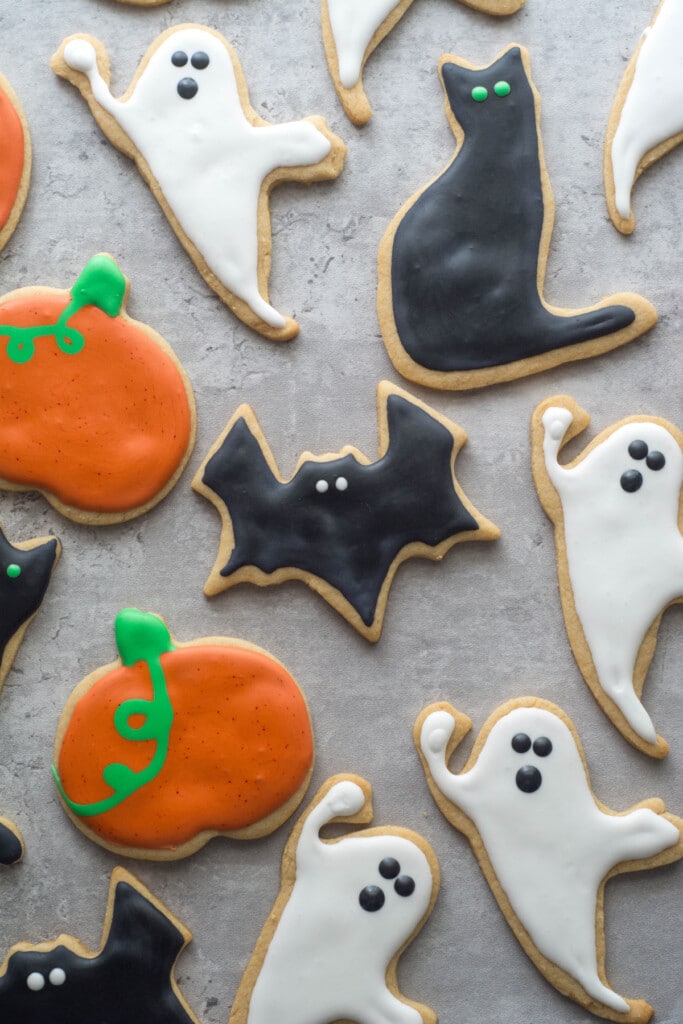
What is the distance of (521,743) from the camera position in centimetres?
174

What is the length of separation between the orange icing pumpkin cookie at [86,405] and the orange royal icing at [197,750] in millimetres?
304

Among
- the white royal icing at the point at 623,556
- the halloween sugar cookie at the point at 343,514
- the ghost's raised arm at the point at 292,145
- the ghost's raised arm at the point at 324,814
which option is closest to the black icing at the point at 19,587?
the halloween sugar cookie at the point at 343,514

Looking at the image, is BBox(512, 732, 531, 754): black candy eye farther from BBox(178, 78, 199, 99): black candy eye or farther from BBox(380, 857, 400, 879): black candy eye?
BBox(178, 78, 199, 99): black candy eye

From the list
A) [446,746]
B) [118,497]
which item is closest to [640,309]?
[446,746]

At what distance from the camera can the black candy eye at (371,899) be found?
1.70 meters

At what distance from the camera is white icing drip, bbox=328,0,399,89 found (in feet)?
5.98

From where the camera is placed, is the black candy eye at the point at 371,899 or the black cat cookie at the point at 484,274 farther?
the black cat cookie at the point at 484,274

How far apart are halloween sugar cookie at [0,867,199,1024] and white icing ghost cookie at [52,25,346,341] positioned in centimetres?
103

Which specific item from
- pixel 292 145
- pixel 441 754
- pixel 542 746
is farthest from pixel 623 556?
pixel 292 145

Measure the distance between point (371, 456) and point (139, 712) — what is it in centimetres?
60

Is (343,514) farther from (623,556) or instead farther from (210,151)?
(210,151)

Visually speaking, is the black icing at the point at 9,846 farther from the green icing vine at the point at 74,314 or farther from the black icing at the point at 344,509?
the green icing vine at the point at 74,314

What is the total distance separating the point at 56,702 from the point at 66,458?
1.39 ft

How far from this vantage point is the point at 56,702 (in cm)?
177
